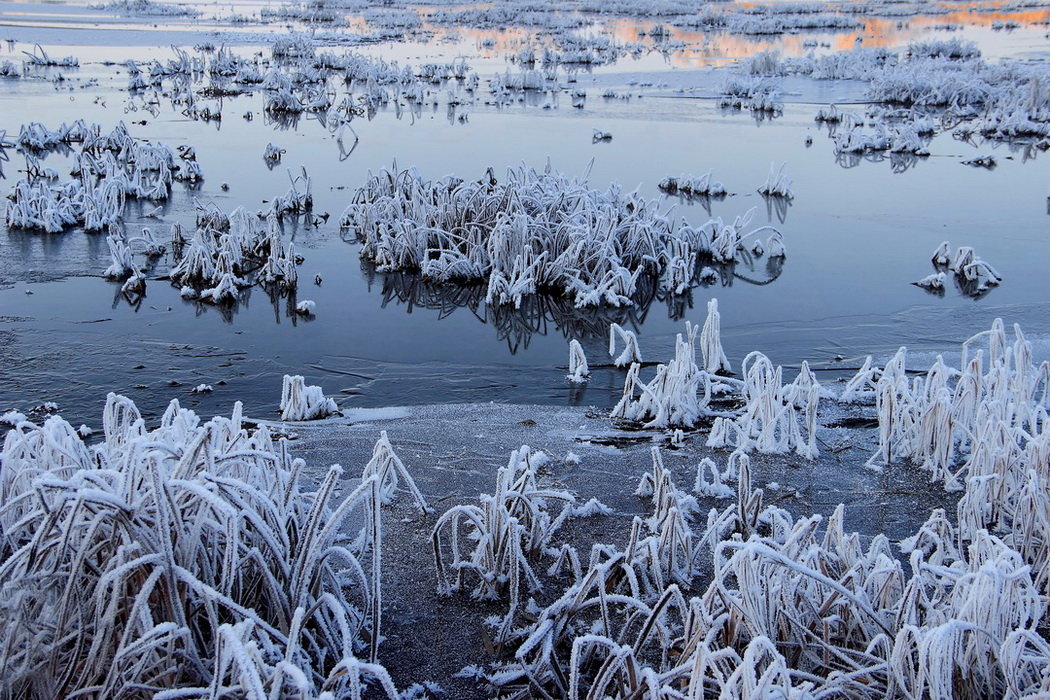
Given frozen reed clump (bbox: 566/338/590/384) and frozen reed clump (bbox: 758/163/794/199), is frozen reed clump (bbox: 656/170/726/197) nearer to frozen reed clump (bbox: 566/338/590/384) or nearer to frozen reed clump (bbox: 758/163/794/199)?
frozen reed clump (bbox: 758/163/794/199)

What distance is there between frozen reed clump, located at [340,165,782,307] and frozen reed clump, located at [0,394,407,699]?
6302 millimetres

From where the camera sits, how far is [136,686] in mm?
2615

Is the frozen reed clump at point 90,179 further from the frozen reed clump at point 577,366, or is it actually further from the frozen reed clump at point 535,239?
the frozen reed clump at point 577,366

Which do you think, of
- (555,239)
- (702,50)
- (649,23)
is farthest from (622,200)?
(649,23)

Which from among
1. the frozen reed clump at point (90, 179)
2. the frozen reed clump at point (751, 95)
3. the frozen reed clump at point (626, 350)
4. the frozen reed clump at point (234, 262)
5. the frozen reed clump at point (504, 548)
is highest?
the frozen reed clump at point (751, 95)

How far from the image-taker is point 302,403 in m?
6.48

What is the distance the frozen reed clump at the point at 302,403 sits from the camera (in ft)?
21.3

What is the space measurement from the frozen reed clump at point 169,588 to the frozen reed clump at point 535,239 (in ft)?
20.7

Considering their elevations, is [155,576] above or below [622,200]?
below

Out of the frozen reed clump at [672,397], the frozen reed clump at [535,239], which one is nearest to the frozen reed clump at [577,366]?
the frozen reed clump at [672,397]

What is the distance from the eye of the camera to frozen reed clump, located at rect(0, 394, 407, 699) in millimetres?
2672

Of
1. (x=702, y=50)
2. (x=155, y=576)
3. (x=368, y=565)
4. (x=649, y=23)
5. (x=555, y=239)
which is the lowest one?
(x=368, y=565)

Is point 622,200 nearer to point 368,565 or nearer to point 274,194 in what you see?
point 274,194

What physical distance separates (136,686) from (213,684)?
1.00 feet
